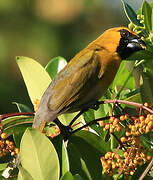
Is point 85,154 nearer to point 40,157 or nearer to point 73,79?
point 40,157

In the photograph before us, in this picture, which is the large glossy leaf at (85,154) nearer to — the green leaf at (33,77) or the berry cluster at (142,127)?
the berry cluster at (142,127)

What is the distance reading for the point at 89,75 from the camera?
2389 millimetres

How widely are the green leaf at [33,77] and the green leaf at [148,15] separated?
1.71ft

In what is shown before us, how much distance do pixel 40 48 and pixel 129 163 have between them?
15.8ft

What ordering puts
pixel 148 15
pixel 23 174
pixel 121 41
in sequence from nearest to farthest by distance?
pixel 23 174 < pixel 148 15 < pixel 121 41

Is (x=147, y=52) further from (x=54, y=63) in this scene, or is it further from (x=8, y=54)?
(x=8, y=54)

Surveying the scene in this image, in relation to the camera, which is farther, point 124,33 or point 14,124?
point 124,33

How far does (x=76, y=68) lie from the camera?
237 cm

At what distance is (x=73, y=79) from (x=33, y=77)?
316mm

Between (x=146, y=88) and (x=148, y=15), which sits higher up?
(x=148, y=15)

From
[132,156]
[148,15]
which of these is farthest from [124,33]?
[132,156]

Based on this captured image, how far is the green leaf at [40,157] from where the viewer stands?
1.51m

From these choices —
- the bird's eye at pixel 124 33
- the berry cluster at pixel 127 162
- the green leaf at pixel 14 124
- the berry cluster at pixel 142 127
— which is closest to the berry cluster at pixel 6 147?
the green leaf at pixel 14 124

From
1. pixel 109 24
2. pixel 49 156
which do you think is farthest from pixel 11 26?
pixel 49 156
